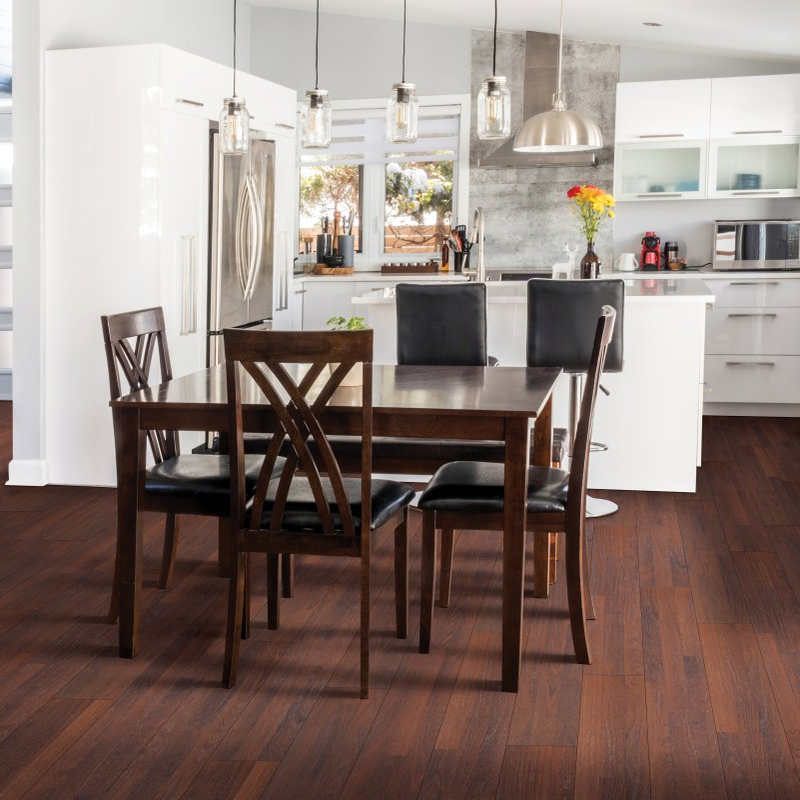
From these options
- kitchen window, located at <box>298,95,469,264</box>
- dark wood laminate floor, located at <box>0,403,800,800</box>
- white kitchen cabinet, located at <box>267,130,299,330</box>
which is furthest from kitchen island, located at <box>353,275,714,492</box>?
kitchen window, located at <box>298,95,469,264</box>

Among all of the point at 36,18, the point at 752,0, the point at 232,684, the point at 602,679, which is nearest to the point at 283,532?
the point at 232,684

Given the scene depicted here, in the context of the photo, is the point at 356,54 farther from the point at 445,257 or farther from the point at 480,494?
the point at 480,494

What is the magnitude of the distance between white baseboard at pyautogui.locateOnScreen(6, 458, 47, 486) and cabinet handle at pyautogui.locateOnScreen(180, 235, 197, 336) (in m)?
0.93

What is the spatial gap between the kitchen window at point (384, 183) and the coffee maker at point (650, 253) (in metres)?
1.29

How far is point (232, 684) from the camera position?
2.77 m

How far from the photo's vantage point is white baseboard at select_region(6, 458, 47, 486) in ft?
16.6

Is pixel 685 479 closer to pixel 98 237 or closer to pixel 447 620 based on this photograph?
pixel 447 620

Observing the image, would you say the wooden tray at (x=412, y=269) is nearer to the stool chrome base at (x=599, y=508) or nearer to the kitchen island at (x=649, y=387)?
the kitchen island at (x=649, y=387)

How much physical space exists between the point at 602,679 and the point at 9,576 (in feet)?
6.89

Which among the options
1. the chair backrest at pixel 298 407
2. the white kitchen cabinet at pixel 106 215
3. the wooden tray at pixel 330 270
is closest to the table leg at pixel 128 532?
the chair backrest at pixel 298 407

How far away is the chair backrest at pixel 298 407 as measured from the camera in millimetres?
2559

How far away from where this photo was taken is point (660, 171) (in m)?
7.07

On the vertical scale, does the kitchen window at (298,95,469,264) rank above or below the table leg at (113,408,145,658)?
above

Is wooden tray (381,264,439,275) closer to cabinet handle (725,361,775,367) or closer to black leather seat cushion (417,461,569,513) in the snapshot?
cabinet handle (725,361,775,367)
